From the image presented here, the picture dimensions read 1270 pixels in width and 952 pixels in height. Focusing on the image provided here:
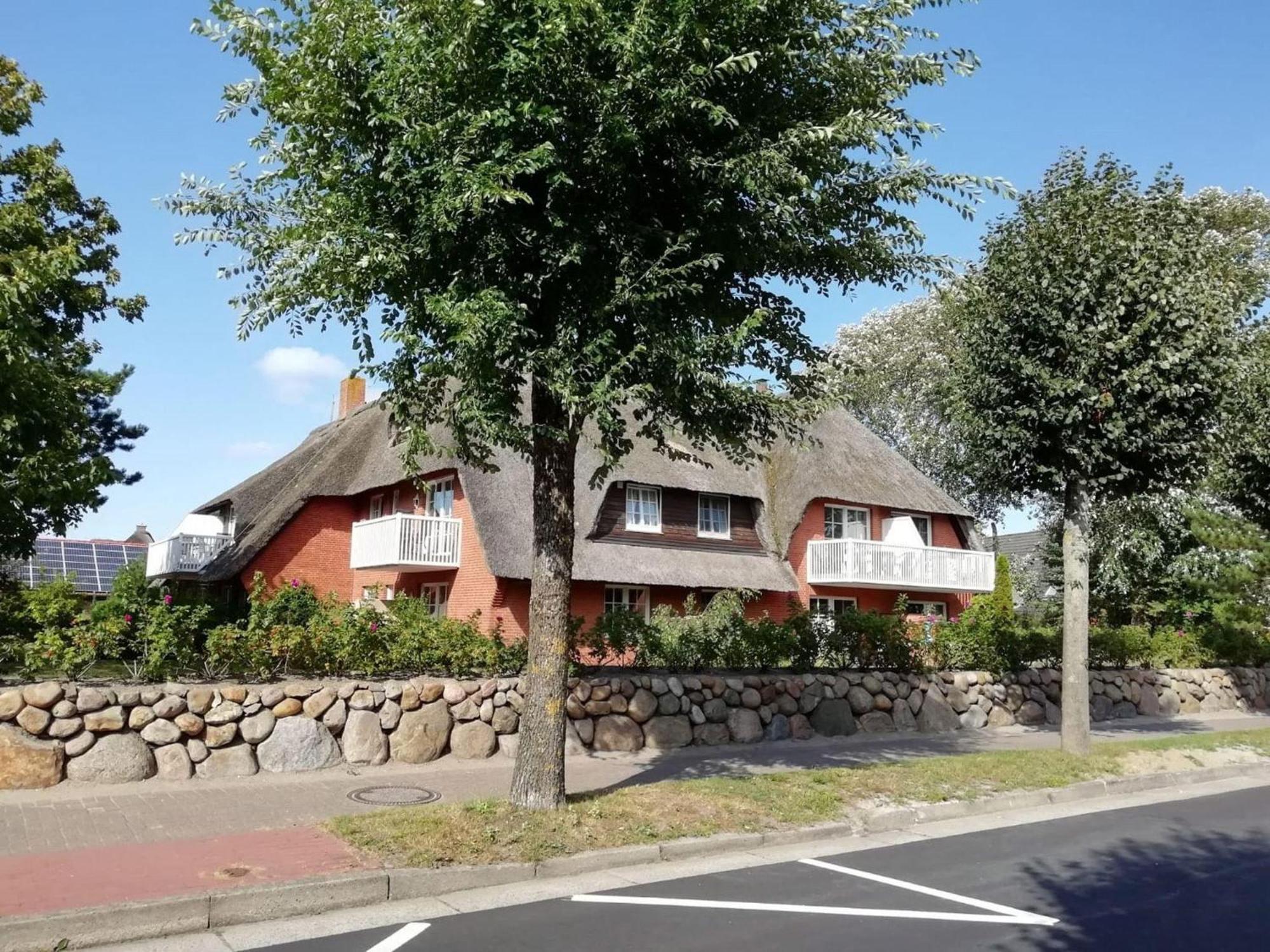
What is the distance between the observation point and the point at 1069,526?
1327cm

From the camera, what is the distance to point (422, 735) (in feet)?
37.2

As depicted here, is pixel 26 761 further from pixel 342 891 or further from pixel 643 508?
pixel 643 508

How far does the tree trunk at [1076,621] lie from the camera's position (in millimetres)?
12875

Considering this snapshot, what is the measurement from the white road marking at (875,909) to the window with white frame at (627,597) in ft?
61.4

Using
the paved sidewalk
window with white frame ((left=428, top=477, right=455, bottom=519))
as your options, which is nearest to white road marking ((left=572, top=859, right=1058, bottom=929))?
the paved sidewalk

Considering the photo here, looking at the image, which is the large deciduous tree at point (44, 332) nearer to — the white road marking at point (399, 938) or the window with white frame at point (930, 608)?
the white road marking at point (399, 938)

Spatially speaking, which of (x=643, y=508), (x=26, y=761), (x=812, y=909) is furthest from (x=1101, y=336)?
(x=643, y=508)

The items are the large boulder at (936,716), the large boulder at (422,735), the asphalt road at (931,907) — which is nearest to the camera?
the asphalt road at (931,907)

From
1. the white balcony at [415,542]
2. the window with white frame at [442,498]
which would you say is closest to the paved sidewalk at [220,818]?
the white balcony at [415,542]

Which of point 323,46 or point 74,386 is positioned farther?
point 74,386

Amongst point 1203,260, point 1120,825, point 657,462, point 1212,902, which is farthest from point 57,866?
point 657,462

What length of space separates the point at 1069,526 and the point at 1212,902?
715cm

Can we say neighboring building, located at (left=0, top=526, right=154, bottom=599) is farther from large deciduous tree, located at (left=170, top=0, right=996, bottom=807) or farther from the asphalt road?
the asphalt road

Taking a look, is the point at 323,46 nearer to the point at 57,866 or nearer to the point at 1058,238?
the point at 57,866
